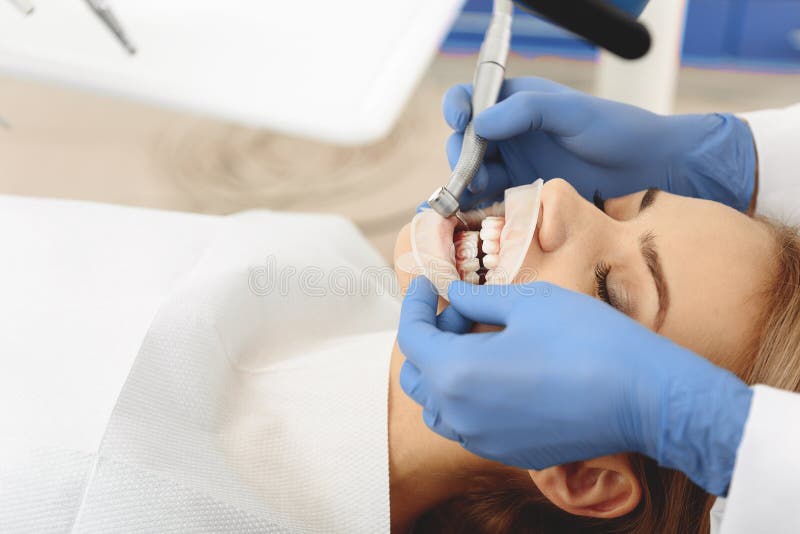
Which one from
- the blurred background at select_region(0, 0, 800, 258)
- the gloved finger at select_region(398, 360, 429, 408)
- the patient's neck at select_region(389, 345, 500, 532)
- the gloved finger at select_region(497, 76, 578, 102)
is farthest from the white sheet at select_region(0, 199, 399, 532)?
the blurred background at select_region(0, 0, 800, 258)

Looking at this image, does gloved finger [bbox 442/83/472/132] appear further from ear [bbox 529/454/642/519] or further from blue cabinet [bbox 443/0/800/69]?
blue cabinet [bbox 443/0/800/69]

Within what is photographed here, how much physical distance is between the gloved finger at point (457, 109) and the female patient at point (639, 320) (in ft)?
0.81

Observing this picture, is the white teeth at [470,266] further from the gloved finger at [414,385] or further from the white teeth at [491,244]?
the gloved finger at [414,385]

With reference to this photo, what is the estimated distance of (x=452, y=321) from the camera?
858 mm

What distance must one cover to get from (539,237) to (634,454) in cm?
30

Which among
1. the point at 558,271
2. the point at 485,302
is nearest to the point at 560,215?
the point at 558,271

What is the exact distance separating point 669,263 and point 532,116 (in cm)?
38

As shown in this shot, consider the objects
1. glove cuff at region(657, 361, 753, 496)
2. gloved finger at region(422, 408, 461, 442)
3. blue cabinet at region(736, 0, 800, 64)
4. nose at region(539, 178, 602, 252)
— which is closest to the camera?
glove cuff at region(657, 361, 753, 496)

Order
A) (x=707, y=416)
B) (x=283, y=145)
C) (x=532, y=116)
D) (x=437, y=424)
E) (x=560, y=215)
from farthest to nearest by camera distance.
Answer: (x=283, y=145) < (x=532, y=116) < (x=560, y=215) < (x=437, y=424) < (x=707, y=416)

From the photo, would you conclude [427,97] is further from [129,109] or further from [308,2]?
[308,2]

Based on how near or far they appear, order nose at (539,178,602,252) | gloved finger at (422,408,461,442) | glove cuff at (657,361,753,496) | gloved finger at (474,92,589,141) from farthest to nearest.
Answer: gloved finger at (474,92,589,141)
nose at (539,178,602,252)
gloved finger at (422,408,461,442)
glove cuff at (657,361,753,496)

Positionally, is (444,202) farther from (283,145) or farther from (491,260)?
(283,145)

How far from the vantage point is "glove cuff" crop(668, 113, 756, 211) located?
48.8 inches

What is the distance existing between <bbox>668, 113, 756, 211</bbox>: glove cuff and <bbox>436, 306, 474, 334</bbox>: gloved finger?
2.04 ft
